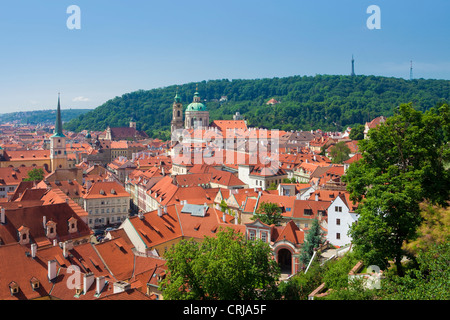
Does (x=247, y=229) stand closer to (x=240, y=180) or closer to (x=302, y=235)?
(x=302, y=235)

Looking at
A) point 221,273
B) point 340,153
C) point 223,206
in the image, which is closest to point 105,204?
point 223,206

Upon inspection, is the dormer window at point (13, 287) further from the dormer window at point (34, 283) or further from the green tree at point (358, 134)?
the green tree at point (358, 134)

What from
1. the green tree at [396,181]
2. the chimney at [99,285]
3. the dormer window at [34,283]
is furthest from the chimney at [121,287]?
the green tree at [396,181]

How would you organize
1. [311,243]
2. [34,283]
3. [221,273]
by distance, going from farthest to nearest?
[311,243], [34,283], [221,273]

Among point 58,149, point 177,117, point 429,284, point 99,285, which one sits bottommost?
point 99,285

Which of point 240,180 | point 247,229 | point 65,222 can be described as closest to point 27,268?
point 65,222

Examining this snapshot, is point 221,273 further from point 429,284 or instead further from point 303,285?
point 429,284
